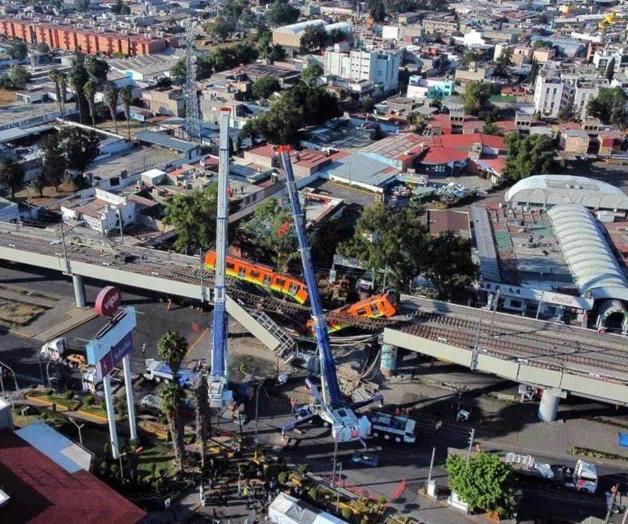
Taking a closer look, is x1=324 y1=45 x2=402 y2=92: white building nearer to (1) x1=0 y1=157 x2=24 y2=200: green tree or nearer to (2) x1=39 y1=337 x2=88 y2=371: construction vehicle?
(1) x1=0 y1=157 x2=24 y2=200: green tree

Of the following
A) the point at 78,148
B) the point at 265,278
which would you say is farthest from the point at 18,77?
the point at 265,278

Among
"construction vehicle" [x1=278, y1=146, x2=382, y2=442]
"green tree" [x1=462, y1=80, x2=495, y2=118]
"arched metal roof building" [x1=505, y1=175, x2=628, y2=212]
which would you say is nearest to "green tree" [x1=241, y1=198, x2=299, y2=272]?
"construction vehicle" [x1=278, y1=146, x2=382, y2=442]

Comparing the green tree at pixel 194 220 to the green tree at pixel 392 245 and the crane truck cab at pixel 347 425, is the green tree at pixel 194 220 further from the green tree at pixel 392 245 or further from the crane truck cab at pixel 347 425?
the crane truck cab at pixel 347 425

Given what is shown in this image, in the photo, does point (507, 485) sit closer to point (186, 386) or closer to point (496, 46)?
point (186, 386)

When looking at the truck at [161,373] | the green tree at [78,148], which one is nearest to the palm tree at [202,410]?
the truck at [161,373]

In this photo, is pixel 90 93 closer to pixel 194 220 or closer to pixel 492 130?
pixel 194 220

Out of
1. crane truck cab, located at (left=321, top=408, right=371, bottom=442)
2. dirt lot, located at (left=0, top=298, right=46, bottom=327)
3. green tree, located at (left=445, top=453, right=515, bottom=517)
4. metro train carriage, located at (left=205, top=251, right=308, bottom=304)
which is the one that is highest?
metro train carriage, located at (left=205, top=251, right=308, bottom=304)
